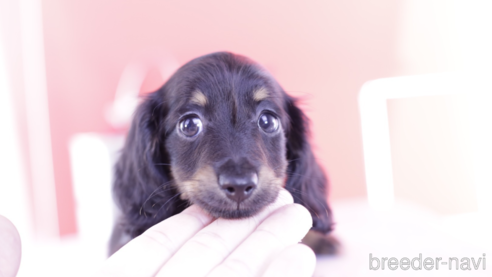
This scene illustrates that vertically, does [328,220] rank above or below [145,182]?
below

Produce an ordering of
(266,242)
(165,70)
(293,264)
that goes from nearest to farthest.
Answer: (293,264) < (266,242) < (165,70)

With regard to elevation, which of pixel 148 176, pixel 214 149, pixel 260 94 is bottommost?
pixel 148 176

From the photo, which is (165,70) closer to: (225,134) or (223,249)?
(225,134)

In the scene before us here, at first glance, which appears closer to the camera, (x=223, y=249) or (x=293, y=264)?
(x=293, y=264)

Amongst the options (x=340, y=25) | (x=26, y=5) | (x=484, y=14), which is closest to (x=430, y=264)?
(x=484, y=14)

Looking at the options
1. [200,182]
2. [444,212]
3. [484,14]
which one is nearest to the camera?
[200,182]

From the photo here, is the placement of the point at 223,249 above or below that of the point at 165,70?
below

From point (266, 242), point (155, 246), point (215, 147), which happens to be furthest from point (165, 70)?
point (266, 242)

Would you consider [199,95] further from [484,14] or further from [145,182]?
[484,14]
